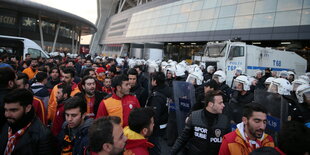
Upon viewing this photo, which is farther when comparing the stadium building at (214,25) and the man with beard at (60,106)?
the stadium building at (214,25)

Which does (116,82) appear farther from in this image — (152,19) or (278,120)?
(152,19)

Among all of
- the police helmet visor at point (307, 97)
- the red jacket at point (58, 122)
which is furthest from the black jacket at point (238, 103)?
the red jacket at point (58, 122)

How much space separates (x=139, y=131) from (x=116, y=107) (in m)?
1.12

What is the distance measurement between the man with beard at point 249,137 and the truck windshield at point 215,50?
1288 centimetres

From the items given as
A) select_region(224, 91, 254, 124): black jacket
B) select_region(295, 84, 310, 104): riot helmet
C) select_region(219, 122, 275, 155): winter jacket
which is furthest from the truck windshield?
select_region(219, 122, 275, 155): winter jacket

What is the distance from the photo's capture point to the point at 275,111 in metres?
2.88

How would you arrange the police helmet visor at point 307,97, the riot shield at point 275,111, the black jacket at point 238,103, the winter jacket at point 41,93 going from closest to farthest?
the riot shield at point 275,111, the police helmet visor at point 307,97, the winter jacket at point 41,93, the black jacket at point 238,103

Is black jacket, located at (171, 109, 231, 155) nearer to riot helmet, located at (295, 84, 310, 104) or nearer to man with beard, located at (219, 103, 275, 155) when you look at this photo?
man with beard, located at (219, 103, 275, 155)

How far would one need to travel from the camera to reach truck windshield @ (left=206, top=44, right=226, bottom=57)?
1488 cm

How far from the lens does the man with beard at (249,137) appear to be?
7.93ft

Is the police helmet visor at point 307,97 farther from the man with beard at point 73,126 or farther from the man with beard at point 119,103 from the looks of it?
the man with beard at point 73,126

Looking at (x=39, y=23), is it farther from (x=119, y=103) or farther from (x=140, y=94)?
(x=119, y=103)

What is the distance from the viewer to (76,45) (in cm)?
4962

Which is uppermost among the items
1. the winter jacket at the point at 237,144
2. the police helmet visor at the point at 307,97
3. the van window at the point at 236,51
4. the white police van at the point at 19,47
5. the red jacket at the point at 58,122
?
the van window at the point at 236,51
